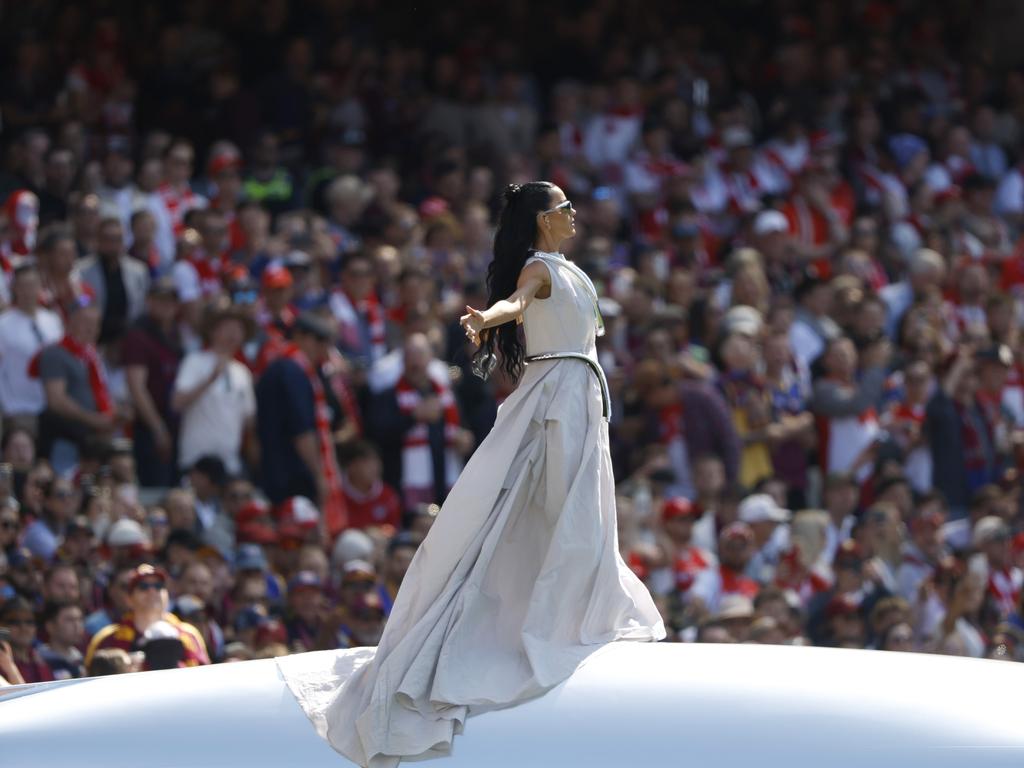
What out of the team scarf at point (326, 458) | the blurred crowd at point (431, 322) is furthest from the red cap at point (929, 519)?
the team scarf at point (326, 458)

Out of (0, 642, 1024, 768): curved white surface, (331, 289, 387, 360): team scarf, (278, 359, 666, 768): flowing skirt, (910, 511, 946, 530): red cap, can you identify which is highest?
(331, 289, 387, 360): team scarf

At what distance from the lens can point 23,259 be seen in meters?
11.5

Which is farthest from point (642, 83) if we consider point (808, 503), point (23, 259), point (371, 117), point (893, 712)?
point (893, 712)

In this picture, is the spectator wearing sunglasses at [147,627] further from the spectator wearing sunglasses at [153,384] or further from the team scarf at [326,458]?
the spectator wearing sunglasses at [153,384]

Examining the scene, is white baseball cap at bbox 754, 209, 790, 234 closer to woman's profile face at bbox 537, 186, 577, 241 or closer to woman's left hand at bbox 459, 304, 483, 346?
woman's profile face at bbox 537, 186, 577, 241

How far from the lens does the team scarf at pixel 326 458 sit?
435 inches

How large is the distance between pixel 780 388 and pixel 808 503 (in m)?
0.69

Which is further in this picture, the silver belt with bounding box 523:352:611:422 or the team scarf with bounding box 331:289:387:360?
the team scarf with bounding box 331:289:387:360

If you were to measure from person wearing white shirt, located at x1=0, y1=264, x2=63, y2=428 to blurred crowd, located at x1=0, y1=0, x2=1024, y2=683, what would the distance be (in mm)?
16

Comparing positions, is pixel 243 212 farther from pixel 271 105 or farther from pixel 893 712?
pixel 893 712

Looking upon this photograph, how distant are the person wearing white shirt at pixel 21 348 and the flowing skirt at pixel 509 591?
17.4 feet

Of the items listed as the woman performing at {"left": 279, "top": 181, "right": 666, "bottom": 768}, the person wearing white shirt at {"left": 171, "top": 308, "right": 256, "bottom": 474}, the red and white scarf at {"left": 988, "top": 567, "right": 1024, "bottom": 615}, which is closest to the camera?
the woman performing at {"left": 279, "top": 181, "right": 666, "bottom": 768}

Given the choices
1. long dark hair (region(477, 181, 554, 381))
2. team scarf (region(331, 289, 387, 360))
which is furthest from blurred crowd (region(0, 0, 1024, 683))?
long dark hair (region(477, 181, 554, 381))

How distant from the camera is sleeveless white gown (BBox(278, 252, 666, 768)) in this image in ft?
18.0
